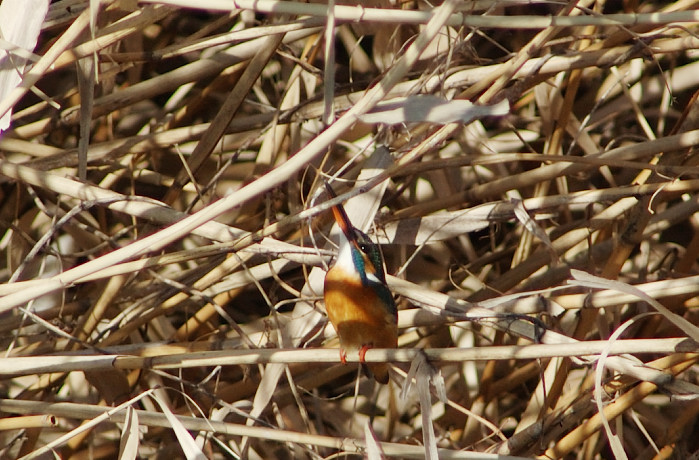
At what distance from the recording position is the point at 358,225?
2266 mm

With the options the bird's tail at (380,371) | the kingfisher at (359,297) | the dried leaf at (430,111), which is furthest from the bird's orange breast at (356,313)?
the dried leaf at (430,111)

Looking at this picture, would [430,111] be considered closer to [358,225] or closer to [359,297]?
[358,225]

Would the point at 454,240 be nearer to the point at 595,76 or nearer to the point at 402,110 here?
the point at 595,76

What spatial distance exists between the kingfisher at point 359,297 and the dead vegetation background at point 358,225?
0.24 feet

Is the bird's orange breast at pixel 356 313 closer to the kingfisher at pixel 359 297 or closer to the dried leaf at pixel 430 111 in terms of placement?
the kingfisher at pixel 359 297

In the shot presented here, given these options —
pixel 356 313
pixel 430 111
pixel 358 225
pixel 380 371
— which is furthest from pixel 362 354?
pixel 430 111

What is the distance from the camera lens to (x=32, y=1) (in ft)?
5.10

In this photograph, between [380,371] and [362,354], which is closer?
[362,354]

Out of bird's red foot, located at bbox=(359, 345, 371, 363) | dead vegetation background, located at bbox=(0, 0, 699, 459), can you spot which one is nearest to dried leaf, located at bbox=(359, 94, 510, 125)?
dead vegetation background, located at bbox=(0, 0, 699, 459)

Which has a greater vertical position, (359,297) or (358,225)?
(358,225)

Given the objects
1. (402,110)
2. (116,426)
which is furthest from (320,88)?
(402,110)

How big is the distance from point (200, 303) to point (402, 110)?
1.42 meters

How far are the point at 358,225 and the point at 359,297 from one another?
214 millimetres

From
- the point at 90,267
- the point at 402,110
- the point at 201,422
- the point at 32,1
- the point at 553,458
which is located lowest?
the point at 553,458
